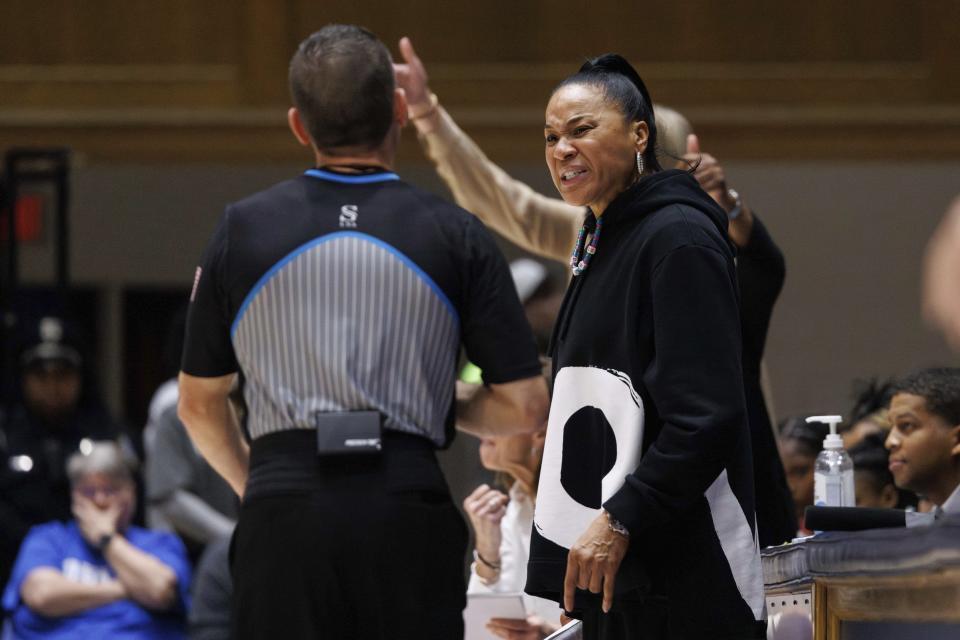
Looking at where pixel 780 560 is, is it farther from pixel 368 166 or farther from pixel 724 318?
pixel 368 166

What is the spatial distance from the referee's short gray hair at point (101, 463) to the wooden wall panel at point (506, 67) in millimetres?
1273

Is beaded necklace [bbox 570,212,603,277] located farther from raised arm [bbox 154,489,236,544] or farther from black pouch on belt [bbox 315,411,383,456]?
raised arm [bbox 154,489,236,544]

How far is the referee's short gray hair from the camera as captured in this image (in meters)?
Result: 5.19

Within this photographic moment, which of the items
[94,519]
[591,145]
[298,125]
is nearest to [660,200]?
[591,145]

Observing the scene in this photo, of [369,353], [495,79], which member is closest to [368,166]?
[369,353]

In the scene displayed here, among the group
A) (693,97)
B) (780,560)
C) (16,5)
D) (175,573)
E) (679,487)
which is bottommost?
(175,573)

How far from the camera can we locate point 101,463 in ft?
17.1

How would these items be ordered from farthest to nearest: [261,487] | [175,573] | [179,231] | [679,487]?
[179,231] → [175,573] → [261,487] → [679,487]

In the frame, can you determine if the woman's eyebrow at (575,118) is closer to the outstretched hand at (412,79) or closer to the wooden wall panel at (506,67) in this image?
the outstretched hand at (412,79)

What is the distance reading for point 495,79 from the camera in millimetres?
5828

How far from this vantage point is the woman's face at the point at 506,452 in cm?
326

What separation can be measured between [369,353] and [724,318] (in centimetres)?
55

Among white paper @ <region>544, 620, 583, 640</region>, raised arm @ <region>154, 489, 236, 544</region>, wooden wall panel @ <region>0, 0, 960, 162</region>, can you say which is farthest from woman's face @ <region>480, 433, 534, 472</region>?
wooden wall panel @ <region>0, 0, 960, 162</region>

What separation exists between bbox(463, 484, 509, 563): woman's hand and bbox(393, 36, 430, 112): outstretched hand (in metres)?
0.85
